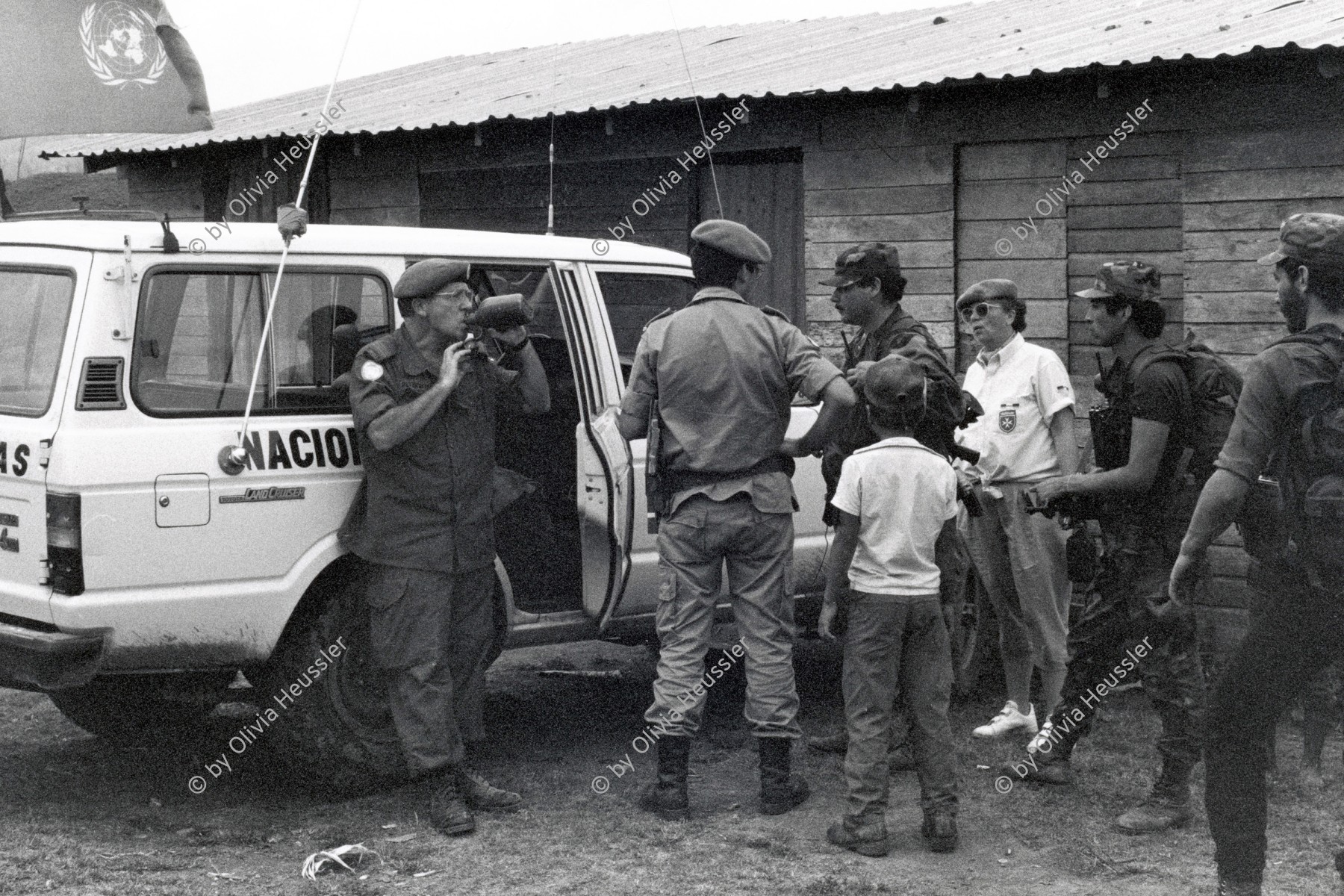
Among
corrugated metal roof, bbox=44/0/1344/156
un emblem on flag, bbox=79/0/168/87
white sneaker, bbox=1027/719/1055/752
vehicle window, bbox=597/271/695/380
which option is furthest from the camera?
corrugated metal roof, bbox=44/0/1344/156

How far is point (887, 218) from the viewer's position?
8.61 meters

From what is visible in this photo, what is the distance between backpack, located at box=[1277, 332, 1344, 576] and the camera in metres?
3.86

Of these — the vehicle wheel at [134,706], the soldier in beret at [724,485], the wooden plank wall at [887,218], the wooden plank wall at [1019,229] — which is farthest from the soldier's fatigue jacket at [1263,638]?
the wooden plank wall at [887,218]

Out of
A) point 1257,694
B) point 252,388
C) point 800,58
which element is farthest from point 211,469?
point 800,58

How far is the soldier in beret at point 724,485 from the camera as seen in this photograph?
515 centimetres

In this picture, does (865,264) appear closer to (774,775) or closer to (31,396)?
(774,775)

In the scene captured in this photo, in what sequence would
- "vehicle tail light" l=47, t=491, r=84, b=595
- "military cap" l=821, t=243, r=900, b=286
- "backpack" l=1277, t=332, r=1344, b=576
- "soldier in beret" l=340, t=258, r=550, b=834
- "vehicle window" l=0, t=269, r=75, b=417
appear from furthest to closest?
1. "military cap" l=821, t=243, r=900, b=286
2. "soldier in beret" l=340, t=258, r=550, b=834
3. "vehicle window" l=0, t=269, r=75, b=417
4. "vehicle tail light" l=47, t=491, r=84, b=595
5. "backpack" l=1277, t=332, r=1344, b=576

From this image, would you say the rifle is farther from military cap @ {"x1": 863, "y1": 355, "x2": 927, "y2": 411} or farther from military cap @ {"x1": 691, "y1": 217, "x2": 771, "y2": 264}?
military cap @ {"x1": 863, "y1": 355, "x2": 927, "y2": 411}

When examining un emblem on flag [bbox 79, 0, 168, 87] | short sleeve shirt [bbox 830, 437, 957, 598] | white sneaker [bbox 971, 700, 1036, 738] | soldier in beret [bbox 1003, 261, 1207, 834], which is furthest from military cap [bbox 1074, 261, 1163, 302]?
un emblem on flag [bbox 79, 0, 168, 87]

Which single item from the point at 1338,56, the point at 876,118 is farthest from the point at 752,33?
the point at 1338,56

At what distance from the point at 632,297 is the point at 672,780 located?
7.68 ft

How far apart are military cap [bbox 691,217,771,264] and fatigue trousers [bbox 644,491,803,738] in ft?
2.72

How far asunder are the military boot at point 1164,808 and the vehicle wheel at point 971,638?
176 centimetres

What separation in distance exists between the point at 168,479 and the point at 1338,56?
17.6ft
